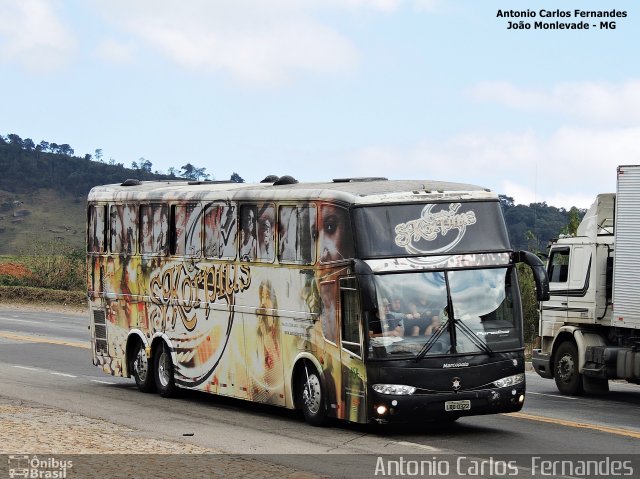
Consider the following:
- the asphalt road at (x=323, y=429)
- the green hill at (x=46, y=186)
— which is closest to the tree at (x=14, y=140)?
the green hill at (x=46, y=186)

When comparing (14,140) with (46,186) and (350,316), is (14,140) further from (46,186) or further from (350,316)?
(350,316)

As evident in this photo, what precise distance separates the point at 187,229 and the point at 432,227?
533cm

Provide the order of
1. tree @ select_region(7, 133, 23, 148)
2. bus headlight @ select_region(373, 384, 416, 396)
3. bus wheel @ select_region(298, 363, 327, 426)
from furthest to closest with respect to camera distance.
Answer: tree @ select_region(7, 133, 23, 148)
bus wheel @ select_region(298, 363, 327, 426)
bus headlight @ select_region(373, 384, 416, 396)

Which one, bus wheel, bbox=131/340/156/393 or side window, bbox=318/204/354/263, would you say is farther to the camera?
bus wheel, bbox=131/340/156/393

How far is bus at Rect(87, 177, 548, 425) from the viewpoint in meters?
16.0

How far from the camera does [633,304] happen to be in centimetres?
2181

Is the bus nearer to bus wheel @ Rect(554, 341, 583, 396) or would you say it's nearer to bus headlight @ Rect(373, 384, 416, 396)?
bus headlight @ Rect(373, 384, 416, 396)

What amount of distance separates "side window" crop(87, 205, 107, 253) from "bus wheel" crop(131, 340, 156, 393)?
2031 mm

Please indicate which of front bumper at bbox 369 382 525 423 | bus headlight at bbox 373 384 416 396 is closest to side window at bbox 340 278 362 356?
bus headlight at bbox 373 384 416 396

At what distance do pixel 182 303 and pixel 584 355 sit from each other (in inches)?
290

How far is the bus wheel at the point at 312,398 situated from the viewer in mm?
17031

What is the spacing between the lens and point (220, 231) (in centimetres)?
1970

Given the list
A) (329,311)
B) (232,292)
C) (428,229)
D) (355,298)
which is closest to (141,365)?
(232,292)

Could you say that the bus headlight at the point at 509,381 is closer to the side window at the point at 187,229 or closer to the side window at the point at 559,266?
the side window at the point at 187,229
